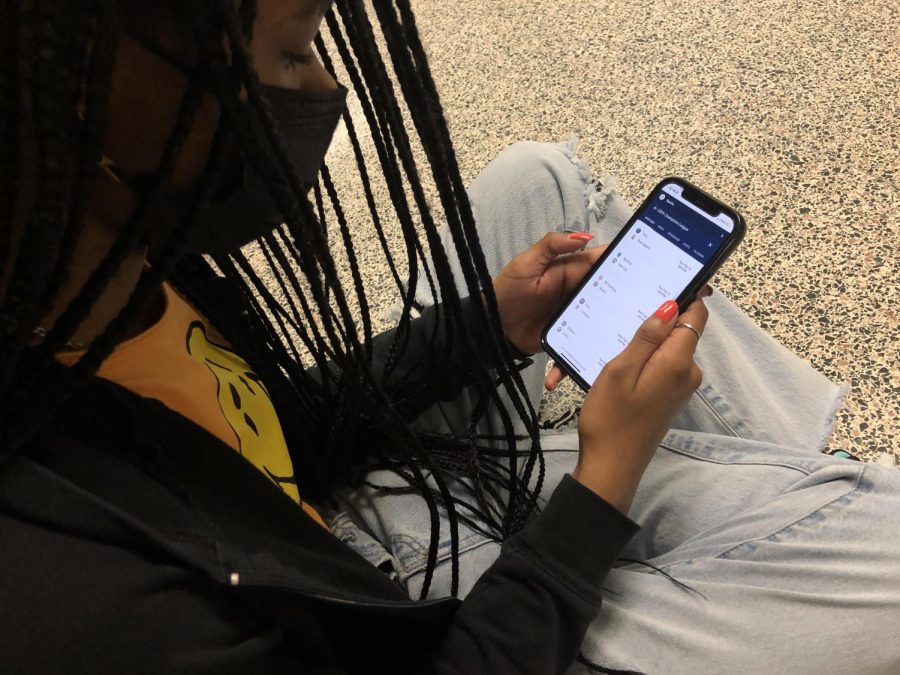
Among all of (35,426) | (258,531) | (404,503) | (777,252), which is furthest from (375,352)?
(777,252)

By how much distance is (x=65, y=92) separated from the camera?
0.28m

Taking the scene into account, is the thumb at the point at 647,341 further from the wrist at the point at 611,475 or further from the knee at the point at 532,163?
the knee at the point at 532,163

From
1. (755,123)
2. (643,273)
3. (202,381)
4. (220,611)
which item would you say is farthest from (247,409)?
(755,123)

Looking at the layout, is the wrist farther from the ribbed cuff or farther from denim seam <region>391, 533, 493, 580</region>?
denim seam <region>391, 533, 493, 580</region>

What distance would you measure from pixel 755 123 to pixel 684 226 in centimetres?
67

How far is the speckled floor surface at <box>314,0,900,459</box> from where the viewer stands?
0.97 metres

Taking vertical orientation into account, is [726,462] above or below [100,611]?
below

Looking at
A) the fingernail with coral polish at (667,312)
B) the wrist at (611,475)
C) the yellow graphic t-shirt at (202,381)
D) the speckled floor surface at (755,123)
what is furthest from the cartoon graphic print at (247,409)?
the speckled floor surface at (755,123)

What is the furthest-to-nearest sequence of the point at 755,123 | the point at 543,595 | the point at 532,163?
the point at 755,123
the point at 532,163
the point at 543,595

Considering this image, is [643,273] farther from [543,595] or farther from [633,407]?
[543,595]

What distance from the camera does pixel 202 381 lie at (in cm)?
50

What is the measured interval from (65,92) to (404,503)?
1.62 feet

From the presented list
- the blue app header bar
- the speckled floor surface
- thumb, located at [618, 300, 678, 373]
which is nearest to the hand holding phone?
thumb, located at [618, 300, 678, 373]

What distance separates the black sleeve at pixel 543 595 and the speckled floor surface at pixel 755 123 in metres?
0.54
